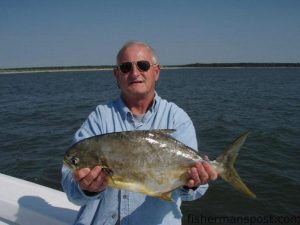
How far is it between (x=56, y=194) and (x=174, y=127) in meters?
2.51

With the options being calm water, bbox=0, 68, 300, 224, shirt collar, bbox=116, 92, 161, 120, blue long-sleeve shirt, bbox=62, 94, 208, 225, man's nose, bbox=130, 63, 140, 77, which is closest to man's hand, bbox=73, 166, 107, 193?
blue long-sleeve shirt, bbox=62, 94, 208, 225

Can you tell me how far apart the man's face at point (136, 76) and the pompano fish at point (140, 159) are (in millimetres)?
612

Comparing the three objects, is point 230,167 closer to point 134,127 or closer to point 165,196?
point 165,196

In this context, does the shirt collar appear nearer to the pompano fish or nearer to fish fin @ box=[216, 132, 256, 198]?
the pompano fish

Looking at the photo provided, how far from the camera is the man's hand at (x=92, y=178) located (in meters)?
3.33

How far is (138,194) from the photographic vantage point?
376cm

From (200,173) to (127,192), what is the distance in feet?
2.59

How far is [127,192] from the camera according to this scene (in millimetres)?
3748

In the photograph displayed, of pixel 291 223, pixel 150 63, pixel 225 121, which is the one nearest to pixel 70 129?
pixel 225 121

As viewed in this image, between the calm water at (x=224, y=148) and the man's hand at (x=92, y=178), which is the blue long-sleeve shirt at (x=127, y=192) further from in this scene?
the calm water at (x=224, y=148)

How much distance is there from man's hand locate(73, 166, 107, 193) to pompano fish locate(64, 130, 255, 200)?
6 centimetres

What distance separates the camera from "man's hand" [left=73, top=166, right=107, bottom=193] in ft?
10.9

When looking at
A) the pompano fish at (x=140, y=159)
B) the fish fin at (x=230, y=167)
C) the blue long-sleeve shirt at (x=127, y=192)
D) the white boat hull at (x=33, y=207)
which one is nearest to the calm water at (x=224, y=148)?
the white boat hull at (x=33, y=207)

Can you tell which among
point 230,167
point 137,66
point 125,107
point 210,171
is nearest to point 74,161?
point 125,107
